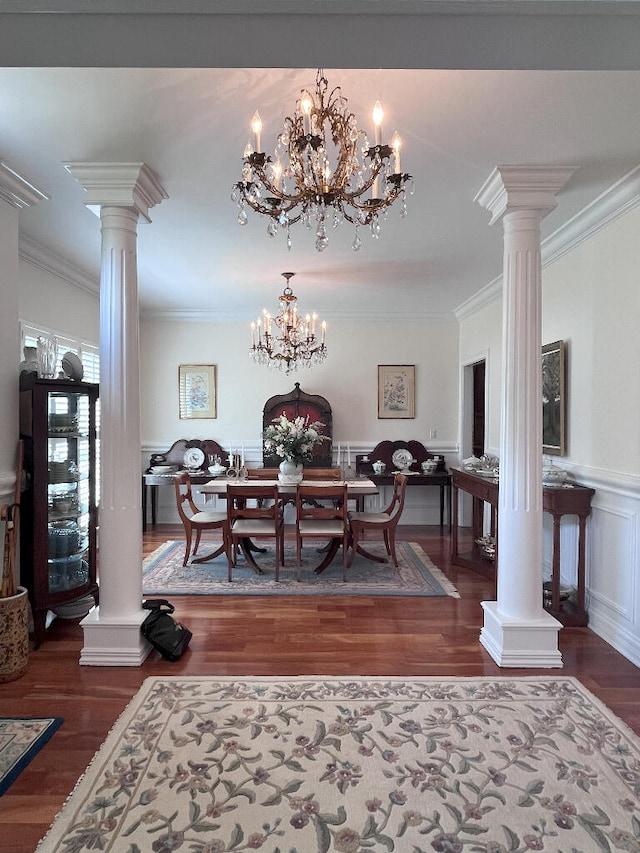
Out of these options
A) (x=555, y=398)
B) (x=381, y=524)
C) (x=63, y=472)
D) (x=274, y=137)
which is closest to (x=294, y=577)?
(x=381, y=524)

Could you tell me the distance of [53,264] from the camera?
Result: 496 centimetres

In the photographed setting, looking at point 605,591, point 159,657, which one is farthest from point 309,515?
point 605,591

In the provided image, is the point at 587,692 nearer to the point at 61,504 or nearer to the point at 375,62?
the point at 375,62

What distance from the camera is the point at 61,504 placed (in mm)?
3814

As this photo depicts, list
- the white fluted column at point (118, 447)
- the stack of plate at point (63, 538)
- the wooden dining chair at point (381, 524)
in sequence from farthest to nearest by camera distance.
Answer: the wooden dining chair at point (381, 524) → the stack of plate at point (63, 538) → the white fluted column at point (118, 447)

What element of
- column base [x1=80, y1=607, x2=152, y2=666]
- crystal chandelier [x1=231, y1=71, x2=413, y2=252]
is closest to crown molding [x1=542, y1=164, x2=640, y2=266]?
crystal chandelier [x1=231, y1=71, x2=413, y2=252]

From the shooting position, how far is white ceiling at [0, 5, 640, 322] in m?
2.36

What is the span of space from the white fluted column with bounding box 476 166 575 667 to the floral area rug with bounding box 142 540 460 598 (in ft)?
4.05

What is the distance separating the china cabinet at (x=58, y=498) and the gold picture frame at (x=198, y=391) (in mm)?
3459

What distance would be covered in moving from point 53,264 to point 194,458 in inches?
127

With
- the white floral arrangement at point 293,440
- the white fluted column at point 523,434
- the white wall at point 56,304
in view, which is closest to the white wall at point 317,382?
the white wall at point 56,304

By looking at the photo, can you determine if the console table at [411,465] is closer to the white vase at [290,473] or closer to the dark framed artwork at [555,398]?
the white vase at [290,473]

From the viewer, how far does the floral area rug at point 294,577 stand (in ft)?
15.0

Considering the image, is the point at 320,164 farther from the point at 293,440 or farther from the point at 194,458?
the point at 194,458
